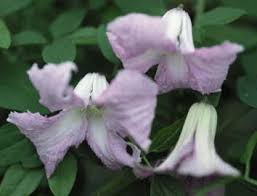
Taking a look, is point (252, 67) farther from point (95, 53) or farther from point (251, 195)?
point (95, 53)

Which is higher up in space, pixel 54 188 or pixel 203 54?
pixel 203 54

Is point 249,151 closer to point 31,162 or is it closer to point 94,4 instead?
point 31,162

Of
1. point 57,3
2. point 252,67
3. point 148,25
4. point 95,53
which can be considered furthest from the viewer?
point 57,3

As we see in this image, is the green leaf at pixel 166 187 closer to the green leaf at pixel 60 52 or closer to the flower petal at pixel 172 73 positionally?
the flower petal at pixel 172 73

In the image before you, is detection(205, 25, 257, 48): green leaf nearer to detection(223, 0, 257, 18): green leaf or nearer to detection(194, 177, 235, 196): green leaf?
detection(223, 0, 257, 18): green leaf

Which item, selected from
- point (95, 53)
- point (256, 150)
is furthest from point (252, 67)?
point (95, 53)

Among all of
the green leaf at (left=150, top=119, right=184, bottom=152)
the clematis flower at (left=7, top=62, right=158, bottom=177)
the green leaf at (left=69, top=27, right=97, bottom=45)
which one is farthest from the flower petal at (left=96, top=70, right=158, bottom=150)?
the green leaf at (left=69, top=27, right=97, bottom=45)
